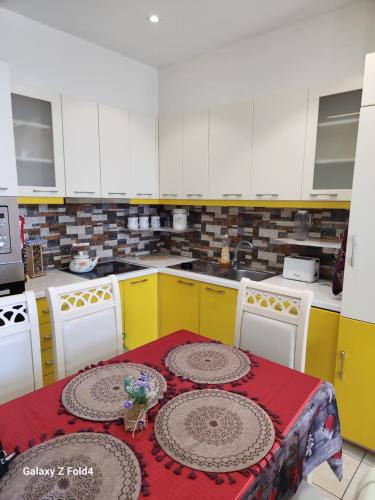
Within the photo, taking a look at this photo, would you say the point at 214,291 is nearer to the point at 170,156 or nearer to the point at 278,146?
the point at 278,146

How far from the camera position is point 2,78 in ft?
5.76

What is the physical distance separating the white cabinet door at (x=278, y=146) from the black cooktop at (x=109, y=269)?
3.80 feet

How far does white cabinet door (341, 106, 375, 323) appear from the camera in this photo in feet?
5.23

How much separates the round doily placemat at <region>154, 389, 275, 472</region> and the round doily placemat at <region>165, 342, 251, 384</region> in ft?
0.36

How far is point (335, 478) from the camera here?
168 cm

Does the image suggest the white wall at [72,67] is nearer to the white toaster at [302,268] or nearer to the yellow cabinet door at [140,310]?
the yellow cabinet door at [140,310]

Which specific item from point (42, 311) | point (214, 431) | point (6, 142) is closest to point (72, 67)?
point (6, 142)

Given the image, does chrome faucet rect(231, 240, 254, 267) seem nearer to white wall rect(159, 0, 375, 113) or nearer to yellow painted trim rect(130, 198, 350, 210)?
yellow painted trim rect(130, 198, 350, 210)

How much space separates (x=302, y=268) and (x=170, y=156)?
1476 millimetres

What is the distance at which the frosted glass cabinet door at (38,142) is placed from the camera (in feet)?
6.92

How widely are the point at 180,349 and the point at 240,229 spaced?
1614mm

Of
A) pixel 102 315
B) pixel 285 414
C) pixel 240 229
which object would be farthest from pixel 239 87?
pixel 285 414

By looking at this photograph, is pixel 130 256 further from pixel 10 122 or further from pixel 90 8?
pixel 90 8

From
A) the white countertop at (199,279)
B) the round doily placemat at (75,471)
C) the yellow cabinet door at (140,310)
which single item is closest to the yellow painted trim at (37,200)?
the white countertop at (199,279)
